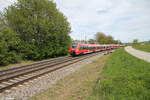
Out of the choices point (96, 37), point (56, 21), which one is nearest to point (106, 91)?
point (56, 21)

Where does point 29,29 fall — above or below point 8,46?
above

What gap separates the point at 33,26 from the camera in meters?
14.5

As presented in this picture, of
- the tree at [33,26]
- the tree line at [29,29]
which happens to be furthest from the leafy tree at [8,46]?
the tree at [33,26]

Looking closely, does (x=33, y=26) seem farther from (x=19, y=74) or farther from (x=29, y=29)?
(x=19, y=74)

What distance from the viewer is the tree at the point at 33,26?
14.1 meters

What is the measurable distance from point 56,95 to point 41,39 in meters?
13.0

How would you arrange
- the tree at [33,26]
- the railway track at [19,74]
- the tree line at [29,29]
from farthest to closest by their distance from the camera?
1. the tree at [33,26]
2. the tree line at [29,29]
3. the railway track at [19,74]

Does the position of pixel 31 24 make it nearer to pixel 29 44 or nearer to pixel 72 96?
pixel 29 44

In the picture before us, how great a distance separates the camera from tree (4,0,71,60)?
14.1 meters

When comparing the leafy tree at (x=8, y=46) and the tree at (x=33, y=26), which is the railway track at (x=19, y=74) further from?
the tree at (x=33, y=26)

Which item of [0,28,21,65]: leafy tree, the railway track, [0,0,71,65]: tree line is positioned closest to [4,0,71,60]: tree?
[0,0,71,65]: tree line

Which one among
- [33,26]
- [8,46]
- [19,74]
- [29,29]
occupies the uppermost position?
[33,26]

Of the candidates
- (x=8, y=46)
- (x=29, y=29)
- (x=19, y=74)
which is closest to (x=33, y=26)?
(x=29, y=29)

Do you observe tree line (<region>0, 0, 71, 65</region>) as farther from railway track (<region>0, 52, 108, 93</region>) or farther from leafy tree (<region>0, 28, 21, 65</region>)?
railway track (<region>0, 52, 108, 93</region>)
